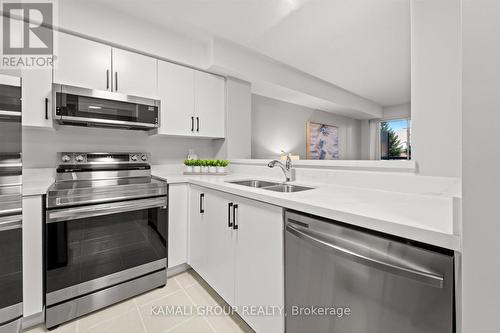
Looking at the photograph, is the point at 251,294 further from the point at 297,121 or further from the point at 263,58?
the point at 297,121

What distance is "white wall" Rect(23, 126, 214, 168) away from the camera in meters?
1.85

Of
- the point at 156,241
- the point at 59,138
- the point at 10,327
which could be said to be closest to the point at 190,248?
the point at 156,241

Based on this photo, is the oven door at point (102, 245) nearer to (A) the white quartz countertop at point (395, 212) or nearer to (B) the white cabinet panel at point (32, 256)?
(B) the white cabinet panel at point (32, 256)

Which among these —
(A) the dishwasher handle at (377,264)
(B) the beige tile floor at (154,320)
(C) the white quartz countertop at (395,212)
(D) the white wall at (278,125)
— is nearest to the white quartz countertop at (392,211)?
(C) the white quartz countertop at (395,212)

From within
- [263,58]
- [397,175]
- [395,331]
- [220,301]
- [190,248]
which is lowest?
[220,301]

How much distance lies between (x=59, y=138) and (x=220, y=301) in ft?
6.49

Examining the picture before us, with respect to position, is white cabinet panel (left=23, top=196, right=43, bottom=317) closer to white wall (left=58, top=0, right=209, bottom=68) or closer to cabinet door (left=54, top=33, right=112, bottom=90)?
cabinet door (left=54, top=33, right=112, bottom=90)

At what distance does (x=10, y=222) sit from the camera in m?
0.87

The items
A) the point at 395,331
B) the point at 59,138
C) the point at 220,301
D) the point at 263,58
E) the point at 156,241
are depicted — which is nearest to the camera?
the point at 395,331

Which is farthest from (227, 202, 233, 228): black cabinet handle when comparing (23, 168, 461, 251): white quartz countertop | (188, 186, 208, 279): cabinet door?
(188, 186, 208, 279): cabinet door

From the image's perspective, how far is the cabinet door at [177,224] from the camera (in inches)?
75.9

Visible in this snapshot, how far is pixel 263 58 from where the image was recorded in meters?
2.83

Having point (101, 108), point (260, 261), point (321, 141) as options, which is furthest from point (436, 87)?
point (321, 141)

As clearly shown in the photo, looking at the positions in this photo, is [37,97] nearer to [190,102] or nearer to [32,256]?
[32,256]
